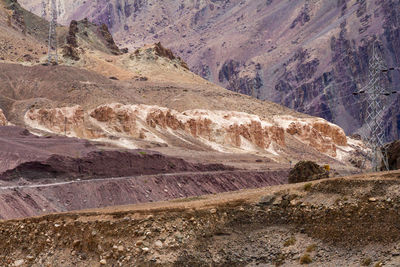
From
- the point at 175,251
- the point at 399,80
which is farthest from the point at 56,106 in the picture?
the point at 399,80

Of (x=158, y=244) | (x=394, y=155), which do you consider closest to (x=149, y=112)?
(x=394, y=155)

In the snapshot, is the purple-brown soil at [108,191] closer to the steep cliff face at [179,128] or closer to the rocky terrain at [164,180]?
the rocky terrain at [164,180]

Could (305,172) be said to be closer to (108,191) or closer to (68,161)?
(108,191)

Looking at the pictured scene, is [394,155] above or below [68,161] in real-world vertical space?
above

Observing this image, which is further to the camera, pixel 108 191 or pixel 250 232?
pixel 108 191

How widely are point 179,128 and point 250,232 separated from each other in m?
69.9

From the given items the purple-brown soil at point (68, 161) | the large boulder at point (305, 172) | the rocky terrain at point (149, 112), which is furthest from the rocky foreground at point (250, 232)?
the rocky terrain at point (149, 112)

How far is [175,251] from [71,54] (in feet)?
350

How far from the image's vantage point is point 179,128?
85.3 meters

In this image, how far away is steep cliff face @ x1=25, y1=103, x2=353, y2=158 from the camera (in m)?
74.8

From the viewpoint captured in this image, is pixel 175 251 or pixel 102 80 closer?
pixel 175 251

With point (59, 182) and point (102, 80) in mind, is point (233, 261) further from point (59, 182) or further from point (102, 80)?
point (102, 80)

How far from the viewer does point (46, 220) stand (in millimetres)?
17953

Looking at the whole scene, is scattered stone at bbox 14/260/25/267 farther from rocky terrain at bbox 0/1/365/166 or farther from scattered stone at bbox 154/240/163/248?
rocky terrain at bbox 0/1/365/166
